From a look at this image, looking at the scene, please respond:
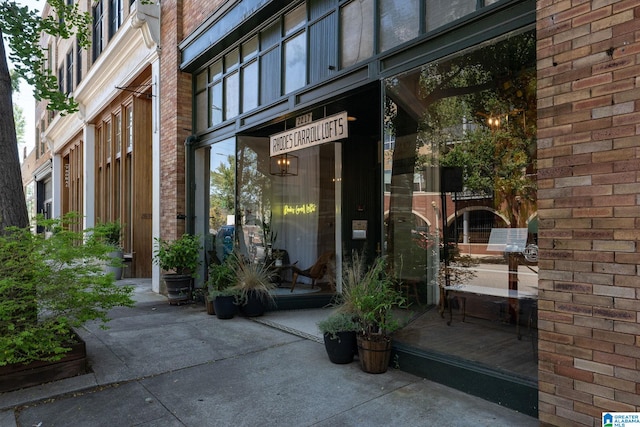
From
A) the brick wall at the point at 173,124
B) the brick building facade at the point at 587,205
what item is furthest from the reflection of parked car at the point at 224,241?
the brick building facade at the point at 587,205

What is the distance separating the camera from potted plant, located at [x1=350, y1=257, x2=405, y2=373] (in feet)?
13.9

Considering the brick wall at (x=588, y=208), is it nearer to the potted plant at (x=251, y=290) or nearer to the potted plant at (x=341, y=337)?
the potted plant at (x=341, y=337)

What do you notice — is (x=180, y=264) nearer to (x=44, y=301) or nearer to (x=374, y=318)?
(x=44, y=301)

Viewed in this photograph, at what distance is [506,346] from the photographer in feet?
14.2

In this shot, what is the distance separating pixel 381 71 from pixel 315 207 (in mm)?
4477

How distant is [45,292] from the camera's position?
4.16m

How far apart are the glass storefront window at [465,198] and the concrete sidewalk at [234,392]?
88 centimetres

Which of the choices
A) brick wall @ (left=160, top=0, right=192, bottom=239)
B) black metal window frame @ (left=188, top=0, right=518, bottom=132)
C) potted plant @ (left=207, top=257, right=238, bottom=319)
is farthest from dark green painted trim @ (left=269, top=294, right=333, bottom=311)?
black metal window frame @ (left=188, top=0, right=518, bottom=132)

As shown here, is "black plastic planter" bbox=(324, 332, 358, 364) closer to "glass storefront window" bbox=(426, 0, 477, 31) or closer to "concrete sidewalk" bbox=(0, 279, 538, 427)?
"concrete sidewalk" bbox=(0, 279, 538, 427)

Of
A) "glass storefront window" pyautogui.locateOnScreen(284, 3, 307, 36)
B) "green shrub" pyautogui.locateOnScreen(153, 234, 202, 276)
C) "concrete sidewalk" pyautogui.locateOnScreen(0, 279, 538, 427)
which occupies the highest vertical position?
"glass storefront window" pyautogui.locateOnScreen(284, 3, 307, 36)

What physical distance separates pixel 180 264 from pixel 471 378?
5861 millimetres

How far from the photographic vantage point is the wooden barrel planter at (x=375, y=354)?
4.23m

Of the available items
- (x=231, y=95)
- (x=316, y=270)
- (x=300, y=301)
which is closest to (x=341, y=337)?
(x=300, y=301)
